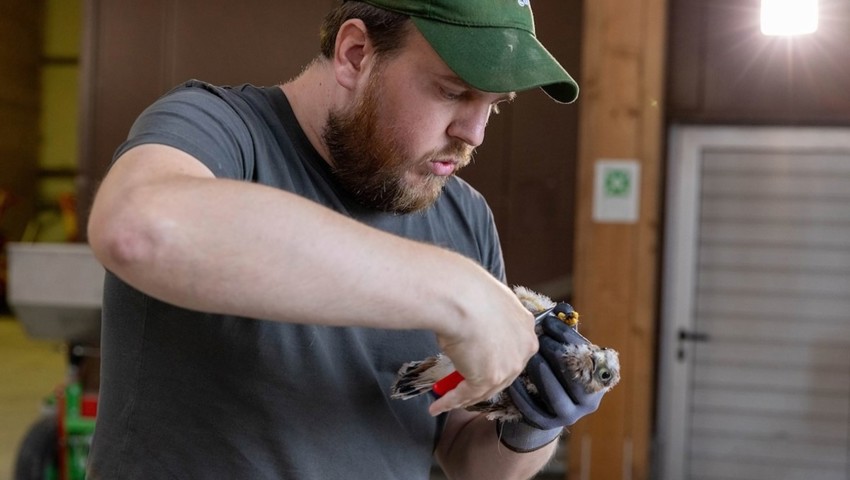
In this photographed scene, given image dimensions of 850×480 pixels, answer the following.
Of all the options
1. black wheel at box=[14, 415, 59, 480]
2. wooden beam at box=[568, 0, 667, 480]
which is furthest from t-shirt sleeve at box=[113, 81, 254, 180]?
wooden beam at box=[568, 0, 667, 480]

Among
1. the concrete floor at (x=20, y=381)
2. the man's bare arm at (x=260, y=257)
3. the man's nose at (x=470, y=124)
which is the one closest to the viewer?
the man's bare arm at (x=260, y=257)

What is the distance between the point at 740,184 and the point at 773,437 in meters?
1.43

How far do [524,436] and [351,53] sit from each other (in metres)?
0.58

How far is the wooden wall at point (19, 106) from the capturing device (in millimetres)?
13594

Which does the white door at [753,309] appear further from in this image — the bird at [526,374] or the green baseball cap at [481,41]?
the green baseball cap at [481,41]

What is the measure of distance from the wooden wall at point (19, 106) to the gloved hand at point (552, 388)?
13.3 metres

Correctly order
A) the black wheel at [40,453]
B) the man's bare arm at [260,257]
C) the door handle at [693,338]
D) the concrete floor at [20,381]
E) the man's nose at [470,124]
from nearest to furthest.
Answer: the man's bare arm at [260,257] → the man's nose at [470,124] → the black wheel at [40,453] → the door handle at [693,338] → the concrete floor at [20,381]

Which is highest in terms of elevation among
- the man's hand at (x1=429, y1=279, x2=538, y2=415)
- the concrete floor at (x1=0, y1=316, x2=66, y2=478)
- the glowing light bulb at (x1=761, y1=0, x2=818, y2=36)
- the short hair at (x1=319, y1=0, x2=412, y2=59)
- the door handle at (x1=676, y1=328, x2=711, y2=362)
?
the glowing light bulb at (x1=761, y1=0, x2=818, y2=36)

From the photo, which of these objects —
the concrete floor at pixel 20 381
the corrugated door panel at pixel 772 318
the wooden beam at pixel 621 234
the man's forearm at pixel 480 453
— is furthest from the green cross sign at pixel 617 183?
the man's forearm at pixel 480 453

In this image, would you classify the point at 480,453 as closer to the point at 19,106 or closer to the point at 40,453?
the point at 40,453

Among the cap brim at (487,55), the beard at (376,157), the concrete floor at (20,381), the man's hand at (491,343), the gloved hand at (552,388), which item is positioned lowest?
the concrete floor at (20,381)

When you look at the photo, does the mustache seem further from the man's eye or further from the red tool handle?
the red tool handle

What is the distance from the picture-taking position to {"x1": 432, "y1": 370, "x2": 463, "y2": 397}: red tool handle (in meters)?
1.19

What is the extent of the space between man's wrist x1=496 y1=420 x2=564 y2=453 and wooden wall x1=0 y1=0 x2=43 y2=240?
43.1ft
